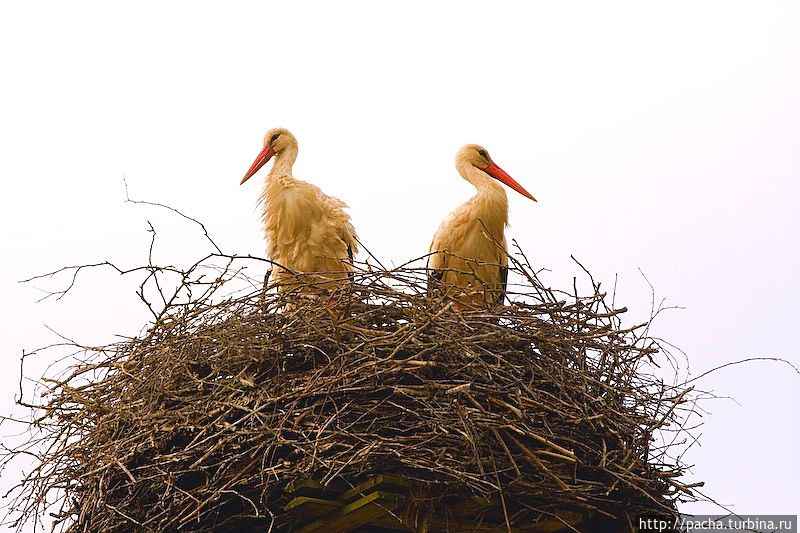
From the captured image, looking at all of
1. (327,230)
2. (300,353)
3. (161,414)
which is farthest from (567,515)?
(327,230)

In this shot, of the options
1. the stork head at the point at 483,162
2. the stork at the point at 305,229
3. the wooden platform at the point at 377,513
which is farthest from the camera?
the stork head at the point at 483,162

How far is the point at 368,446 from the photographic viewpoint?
349 centimetres

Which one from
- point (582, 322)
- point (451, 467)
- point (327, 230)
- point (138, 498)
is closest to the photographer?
point (451, 467)

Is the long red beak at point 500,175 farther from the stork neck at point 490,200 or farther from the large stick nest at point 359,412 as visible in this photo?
the large stick nest at point 359,412

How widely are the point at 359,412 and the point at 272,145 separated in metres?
2.42

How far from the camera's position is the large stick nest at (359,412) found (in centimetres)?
359

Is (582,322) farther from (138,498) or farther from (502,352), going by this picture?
(138,498)

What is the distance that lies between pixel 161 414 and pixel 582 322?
1488mm

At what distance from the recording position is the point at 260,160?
18.9 ft

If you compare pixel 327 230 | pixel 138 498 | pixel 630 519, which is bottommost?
pixel 138 498

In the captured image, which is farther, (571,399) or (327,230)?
(327,230)

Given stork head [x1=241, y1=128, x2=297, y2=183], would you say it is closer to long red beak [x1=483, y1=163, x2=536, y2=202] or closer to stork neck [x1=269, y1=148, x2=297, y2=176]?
stork neck [x1=269, y1=148, x2=297, y2=176]

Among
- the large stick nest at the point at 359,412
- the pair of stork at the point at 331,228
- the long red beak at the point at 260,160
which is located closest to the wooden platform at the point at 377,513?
the large stick nest at the point at 359,412

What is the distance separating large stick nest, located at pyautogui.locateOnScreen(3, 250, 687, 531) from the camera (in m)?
3.59
